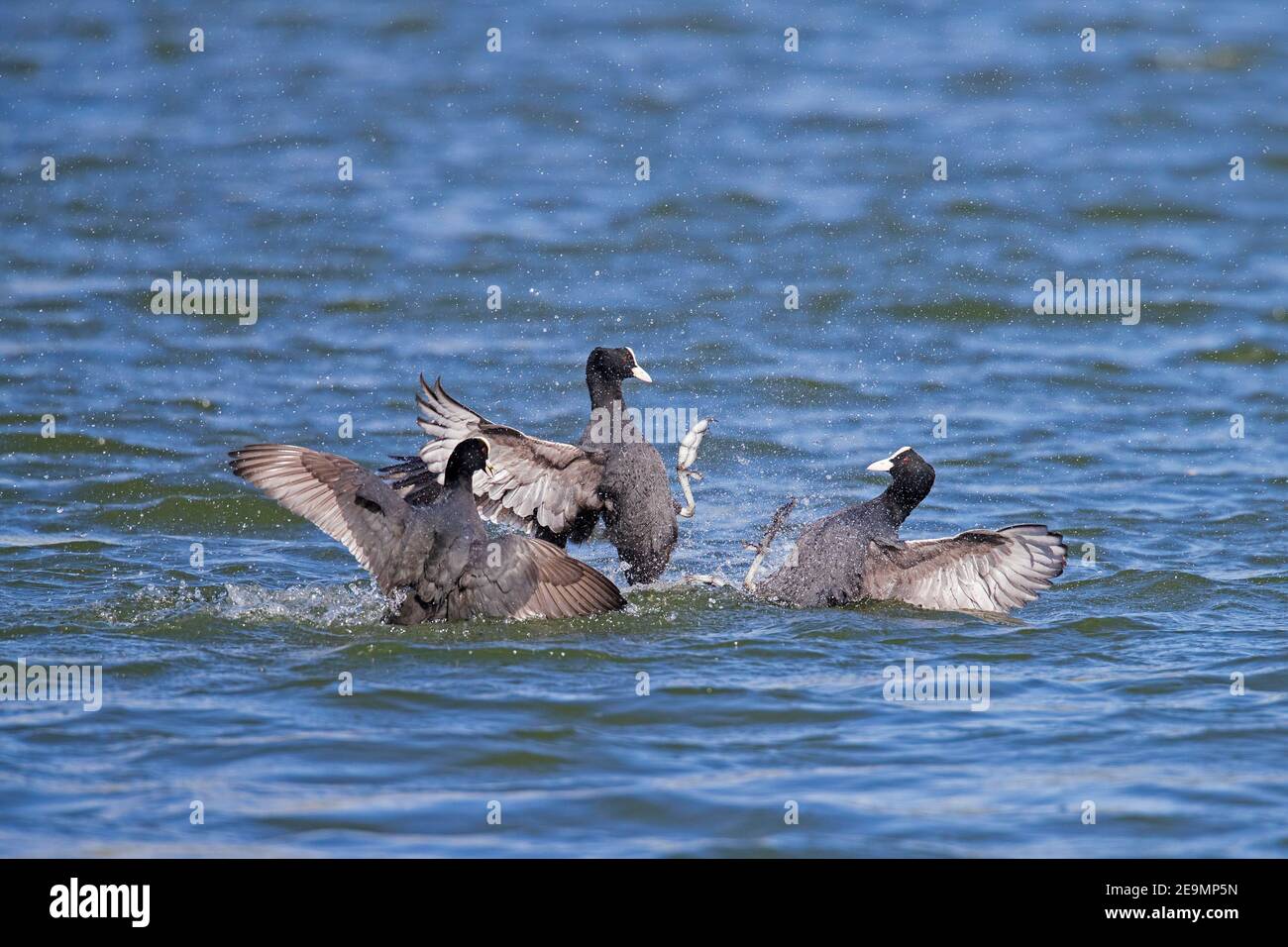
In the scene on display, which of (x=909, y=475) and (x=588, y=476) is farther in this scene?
(x=588, y=476)

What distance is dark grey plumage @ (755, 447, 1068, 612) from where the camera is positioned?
776cm

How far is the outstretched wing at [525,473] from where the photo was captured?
8055 mm

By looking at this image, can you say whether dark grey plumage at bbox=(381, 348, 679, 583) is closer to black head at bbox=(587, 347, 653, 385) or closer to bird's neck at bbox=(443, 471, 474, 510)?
black head at bbox=(587, 347, 653, 385)

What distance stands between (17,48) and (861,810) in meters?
15.8

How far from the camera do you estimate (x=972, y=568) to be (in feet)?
25.7

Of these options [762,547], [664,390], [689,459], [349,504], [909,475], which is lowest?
[762,547]

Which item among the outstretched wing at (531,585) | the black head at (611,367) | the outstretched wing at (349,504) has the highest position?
the black head at (611,367)

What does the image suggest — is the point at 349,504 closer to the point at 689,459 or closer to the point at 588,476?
the point at 588,476

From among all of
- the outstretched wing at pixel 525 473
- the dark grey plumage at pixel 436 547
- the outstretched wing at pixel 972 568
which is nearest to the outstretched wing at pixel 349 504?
the dark grey plumage at pixel 436 547

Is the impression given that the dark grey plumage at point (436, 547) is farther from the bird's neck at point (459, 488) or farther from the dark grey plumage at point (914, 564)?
the dark grey plumage at point (914, 564)

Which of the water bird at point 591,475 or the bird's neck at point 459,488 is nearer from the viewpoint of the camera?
the bird's neck at point 459,488

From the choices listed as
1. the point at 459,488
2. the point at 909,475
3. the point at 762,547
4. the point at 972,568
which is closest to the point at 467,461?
the point at 459,488

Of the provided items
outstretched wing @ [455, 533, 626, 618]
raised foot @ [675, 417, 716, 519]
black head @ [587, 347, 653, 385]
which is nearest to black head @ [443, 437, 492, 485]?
outstretched wing @ [455, 533, 626, 618]

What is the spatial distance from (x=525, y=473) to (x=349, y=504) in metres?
0.99
